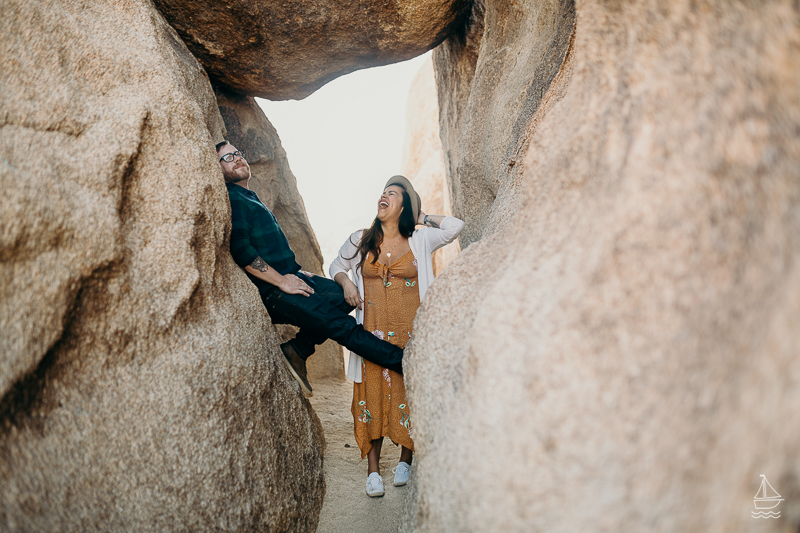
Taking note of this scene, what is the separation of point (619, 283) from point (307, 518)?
6.35 feet

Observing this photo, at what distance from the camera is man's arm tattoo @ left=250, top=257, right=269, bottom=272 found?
271 cm

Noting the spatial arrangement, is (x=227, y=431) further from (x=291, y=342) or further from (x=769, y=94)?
(x=769, y=94)

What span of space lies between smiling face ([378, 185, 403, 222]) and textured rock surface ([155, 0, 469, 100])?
3.91 ft

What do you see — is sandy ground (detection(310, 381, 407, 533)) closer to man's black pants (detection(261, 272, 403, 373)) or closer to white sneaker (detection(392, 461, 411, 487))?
white sneaker (detection(392, 461, 411, 487))

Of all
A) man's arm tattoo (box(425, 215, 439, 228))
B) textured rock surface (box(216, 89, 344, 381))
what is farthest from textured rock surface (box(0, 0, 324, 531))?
textured rock surface (box(216, 89, 344, 381))

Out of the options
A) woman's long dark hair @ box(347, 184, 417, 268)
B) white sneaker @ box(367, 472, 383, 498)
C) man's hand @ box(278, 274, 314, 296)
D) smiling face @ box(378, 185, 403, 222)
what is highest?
smiling face @ box(378, 185, 403, 222)

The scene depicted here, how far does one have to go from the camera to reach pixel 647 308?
1.32 metres

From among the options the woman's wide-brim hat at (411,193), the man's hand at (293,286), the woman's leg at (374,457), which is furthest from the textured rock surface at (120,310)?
the woman's wide-brim hat at (411,193)

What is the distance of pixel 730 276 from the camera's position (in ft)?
3.95

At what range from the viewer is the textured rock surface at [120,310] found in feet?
5.45

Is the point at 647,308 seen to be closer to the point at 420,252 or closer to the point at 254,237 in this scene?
the point at 420,252

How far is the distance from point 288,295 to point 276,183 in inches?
101

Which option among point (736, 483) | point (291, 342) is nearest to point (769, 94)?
point (736, 483)

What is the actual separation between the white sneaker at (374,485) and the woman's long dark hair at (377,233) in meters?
1.27
